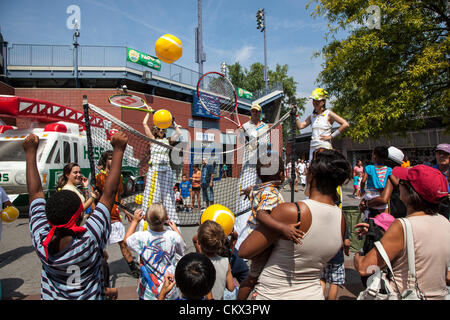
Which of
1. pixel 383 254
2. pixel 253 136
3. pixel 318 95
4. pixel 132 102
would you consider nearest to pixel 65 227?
pixel 383 254

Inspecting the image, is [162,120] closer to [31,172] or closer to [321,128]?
[321,128]

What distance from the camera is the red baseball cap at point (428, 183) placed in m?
1.61

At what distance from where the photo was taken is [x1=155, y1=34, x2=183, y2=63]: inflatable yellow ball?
4.85m

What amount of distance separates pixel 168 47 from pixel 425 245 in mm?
4700

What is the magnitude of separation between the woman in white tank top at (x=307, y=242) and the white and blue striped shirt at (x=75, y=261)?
881 mm

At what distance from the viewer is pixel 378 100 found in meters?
6.75

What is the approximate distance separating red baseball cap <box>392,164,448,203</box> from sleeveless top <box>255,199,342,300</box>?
0.54 metres

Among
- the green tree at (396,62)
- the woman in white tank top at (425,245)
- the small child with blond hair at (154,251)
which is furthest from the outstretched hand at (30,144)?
the green tree at (396,62)

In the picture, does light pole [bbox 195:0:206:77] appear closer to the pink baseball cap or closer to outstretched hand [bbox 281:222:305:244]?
the pink baseball cap

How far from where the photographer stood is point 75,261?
5.09 ft

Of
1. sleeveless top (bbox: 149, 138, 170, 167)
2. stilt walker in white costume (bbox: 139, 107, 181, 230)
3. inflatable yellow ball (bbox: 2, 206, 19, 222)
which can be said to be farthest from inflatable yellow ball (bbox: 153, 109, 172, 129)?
inflatable yellow ball (bbox: 2, 206, 19, 222)

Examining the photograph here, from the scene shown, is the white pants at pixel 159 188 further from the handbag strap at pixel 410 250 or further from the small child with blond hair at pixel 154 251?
the handbag strap at pixel 410 250

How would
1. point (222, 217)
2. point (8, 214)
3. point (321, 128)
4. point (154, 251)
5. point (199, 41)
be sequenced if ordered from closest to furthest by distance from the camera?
point (154, 251) → point (222, 217) → point (8, 214) → point (321, 128) → point (199, 41)
